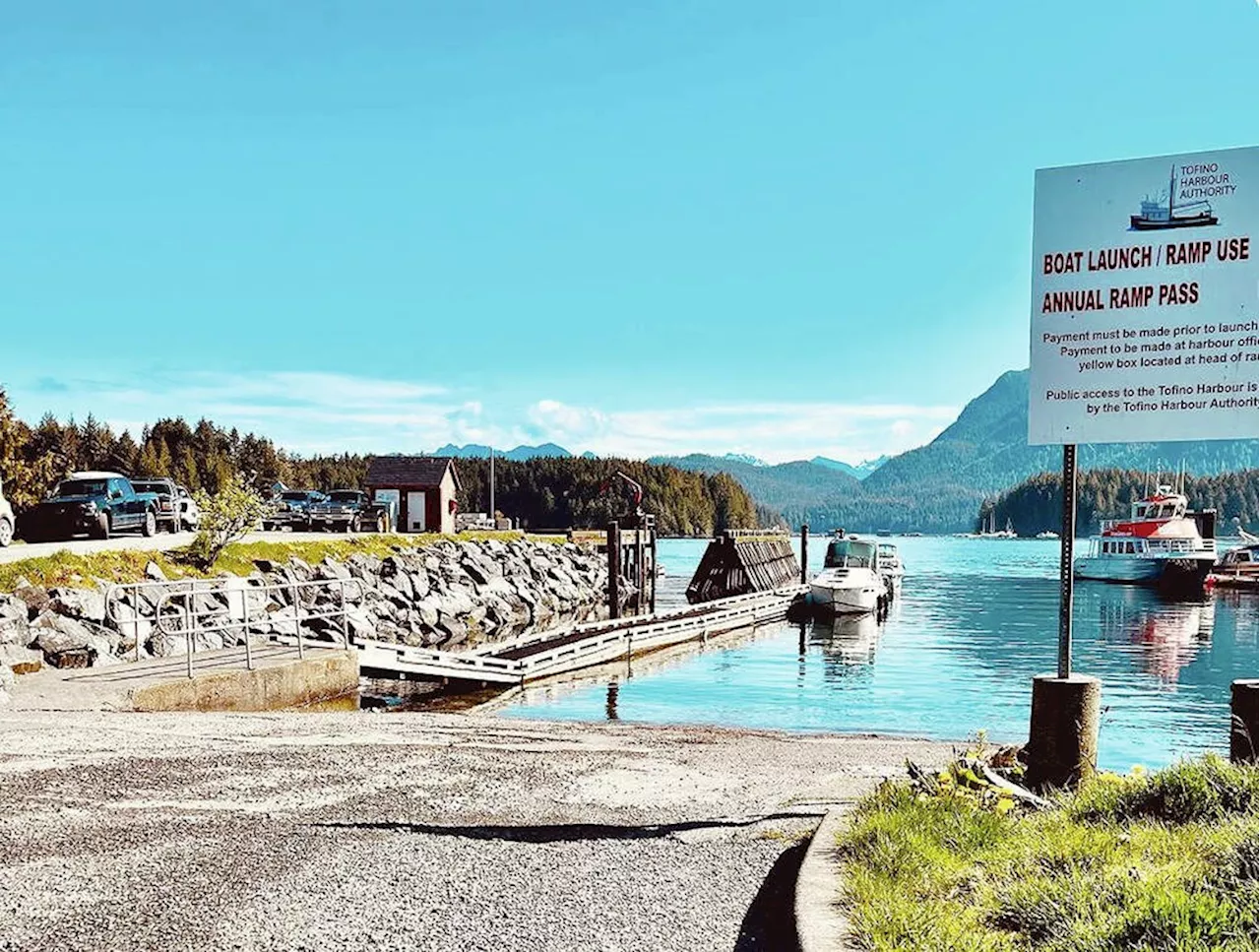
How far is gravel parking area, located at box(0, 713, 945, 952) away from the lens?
619 centimetres

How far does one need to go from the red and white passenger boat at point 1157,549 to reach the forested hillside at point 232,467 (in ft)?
130

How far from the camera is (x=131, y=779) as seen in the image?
388 inches

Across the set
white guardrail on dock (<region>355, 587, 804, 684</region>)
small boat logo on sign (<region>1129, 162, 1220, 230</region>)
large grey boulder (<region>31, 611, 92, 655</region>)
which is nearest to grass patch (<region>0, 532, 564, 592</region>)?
large grey boulder (<region>31, 611, 92, 655</region>)

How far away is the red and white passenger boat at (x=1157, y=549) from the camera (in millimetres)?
84062

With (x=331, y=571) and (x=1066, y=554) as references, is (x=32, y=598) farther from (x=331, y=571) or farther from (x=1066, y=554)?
(x=1066, y=554)

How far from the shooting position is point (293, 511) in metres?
65.7

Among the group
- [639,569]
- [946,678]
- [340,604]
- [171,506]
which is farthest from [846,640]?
[171,506]

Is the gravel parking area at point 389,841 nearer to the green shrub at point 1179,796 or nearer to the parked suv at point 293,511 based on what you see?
the green shrub at point 1179,796

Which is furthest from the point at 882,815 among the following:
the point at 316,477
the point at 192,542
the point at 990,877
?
the point at 316,477

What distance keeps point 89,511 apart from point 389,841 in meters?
32.5

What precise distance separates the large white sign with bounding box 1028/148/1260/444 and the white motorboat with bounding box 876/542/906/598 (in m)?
63.5

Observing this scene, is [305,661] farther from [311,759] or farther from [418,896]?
[418,896]

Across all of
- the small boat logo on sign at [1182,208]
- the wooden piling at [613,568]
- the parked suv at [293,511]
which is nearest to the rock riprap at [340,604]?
the wooden piling at [613,568]

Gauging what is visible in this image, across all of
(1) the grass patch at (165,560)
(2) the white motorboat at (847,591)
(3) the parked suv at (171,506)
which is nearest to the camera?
(1) the grass patch at (165,560)
